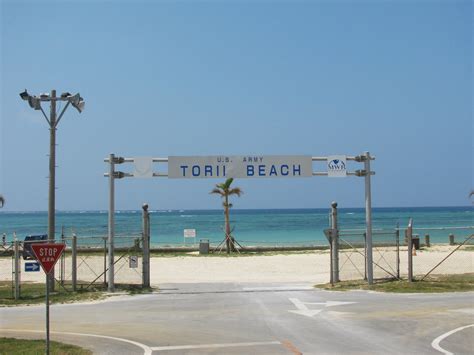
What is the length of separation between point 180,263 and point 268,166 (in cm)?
1394

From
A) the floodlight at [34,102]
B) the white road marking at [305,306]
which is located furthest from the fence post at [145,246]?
the white road marking at [305,306]

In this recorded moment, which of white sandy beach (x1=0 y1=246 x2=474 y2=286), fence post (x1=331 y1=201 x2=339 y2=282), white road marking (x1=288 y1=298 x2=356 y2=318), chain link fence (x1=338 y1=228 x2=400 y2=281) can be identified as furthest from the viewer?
white sandy beach (x1=0 y1=246 x2=474 y2=286)

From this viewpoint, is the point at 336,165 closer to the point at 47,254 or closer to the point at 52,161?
the point at 52,161

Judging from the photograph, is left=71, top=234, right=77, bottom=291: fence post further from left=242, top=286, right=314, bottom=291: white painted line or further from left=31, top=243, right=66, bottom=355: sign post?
left=31, top=243, right=66, bottom=355: sign post

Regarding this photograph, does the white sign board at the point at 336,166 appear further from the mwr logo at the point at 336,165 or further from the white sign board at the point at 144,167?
the white sign board at the point at 144,167

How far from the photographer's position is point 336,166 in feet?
71.4

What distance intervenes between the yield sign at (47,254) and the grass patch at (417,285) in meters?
11.7

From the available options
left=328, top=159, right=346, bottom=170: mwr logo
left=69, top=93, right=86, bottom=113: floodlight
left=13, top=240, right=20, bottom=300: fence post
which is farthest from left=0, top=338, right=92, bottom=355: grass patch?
left=328, top=159, right=346, bottom=170: mwr logo

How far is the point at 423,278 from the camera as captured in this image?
21703 millimetres

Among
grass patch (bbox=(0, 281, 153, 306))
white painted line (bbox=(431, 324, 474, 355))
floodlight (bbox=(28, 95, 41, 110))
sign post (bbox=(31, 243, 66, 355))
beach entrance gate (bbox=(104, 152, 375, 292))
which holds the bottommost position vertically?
grass patch (bbox=(0, 281, 153, 306))

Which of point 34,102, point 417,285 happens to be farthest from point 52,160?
point 417,285

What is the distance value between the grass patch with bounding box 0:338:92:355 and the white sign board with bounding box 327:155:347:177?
41.6 feet

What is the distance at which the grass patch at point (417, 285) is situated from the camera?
19.6m

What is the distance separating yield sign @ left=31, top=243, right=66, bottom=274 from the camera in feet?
35.1
